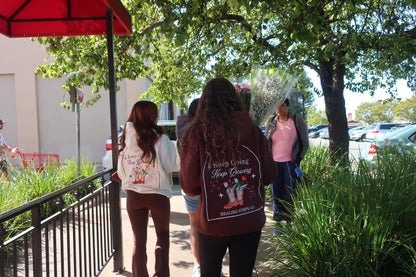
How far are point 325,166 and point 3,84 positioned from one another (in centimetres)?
1449

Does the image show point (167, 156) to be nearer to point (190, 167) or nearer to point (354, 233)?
point (190, 167)

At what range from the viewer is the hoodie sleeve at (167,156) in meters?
2.98

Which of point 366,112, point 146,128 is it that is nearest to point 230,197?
point 146,128

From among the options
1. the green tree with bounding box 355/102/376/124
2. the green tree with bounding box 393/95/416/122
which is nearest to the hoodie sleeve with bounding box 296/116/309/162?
the green tree with bounding box 393/95/416/122

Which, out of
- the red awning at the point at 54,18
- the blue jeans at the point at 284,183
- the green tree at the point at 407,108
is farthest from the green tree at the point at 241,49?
the green tree at the point at 407,108

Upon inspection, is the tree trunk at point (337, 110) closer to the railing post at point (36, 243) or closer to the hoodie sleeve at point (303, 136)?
the hoodie sleeve at point (303, 136)

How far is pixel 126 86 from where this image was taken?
589 inches

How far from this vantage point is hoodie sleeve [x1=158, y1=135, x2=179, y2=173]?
2.98 m

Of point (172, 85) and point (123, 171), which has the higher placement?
point (172, 85)

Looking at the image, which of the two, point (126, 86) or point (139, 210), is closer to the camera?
point (139, 210)

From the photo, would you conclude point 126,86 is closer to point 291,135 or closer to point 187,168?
point 291,135

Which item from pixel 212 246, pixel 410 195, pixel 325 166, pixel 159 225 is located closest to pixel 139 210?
pixel 159 225

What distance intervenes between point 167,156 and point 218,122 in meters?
1.09

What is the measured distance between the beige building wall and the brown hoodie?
1334 cm
